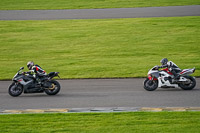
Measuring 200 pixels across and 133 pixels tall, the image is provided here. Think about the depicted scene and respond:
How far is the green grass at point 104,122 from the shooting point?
12.0 meters

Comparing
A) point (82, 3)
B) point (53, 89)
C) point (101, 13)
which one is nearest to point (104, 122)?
point (53, 89)

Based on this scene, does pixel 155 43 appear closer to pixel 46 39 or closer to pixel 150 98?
pixel 46 39

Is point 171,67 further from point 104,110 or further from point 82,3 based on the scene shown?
point 82,3

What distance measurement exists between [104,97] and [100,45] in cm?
1402

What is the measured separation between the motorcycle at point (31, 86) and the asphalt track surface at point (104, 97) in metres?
0.25

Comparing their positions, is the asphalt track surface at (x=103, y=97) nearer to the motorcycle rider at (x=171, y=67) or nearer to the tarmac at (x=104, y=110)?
the tarmac at (x=104, y=110)

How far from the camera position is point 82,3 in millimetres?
42812

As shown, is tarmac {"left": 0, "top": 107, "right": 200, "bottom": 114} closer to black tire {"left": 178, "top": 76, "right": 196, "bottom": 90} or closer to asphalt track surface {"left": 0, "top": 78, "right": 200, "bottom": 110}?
asphalt track surface {"left": 0, "top": 78, "right": 200, "bottom": 110}

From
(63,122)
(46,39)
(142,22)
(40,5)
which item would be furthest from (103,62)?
(40,5)

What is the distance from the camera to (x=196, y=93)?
17.1 m

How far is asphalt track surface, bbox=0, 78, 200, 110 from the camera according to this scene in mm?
15586

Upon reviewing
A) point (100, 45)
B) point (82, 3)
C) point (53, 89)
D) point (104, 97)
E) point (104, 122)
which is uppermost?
point (82, 3)

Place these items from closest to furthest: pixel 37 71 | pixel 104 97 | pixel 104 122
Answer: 1. pixel 104 122
2. pixel 104 97
3. pixel 37 71

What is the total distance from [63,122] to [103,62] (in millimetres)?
13219
